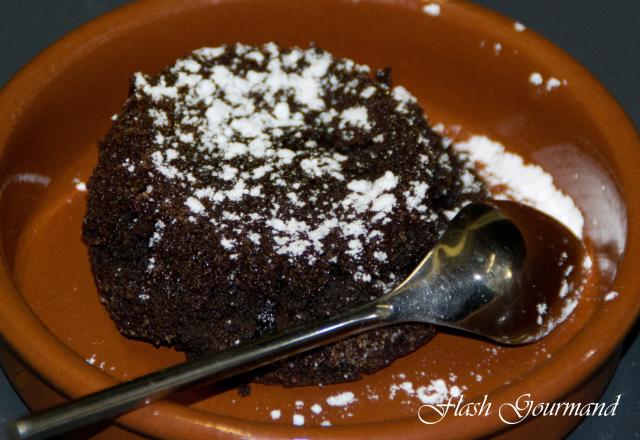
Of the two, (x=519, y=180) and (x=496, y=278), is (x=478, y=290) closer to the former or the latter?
(x=496, y=278)

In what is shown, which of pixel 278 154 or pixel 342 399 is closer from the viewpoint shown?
pixel 342 399

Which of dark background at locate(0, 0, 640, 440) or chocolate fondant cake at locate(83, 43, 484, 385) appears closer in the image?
chocolate fondant cake at locate(83, 43, 484, 385)

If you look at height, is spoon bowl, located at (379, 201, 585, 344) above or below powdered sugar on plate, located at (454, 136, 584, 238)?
below

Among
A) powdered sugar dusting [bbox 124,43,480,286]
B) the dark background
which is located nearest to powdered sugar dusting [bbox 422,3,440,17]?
powdered sugar dusting [bbox 124,43,480,286]

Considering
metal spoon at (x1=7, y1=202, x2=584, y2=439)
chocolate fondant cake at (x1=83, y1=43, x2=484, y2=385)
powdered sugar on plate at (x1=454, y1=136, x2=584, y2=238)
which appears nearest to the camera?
metal spoon at (x1=7, y1=202, x2=584, y2=439)

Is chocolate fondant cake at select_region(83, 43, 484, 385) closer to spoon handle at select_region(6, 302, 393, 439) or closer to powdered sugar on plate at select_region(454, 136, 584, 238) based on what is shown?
spoon handle at select_region(6, 302, 393, 439)

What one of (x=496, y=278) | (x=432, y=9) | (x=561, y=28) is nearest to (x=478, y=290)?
(x=496, y=278)

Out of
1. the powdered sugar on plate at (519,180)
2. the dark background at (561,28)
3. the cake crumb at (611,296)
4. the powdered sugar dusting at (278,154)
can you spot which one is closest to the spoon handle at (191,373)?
the powdered sugar dusting at (278,154)
